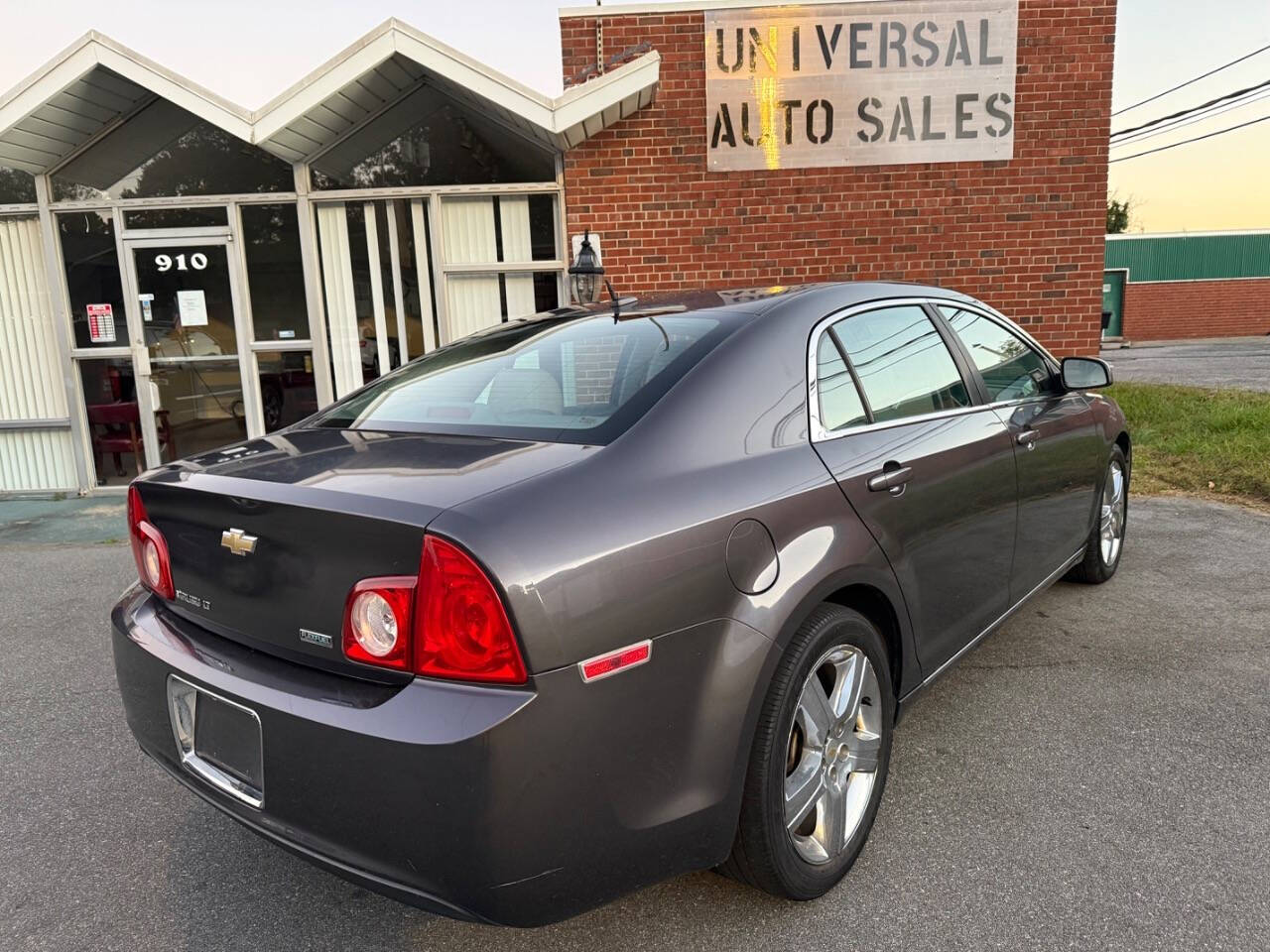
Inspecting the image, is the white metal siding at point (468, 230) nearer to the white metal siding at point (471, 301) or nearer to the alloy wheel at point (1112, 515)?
the white metal siding at point (471, 301)

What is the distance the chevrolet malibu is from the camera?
1.65 meters

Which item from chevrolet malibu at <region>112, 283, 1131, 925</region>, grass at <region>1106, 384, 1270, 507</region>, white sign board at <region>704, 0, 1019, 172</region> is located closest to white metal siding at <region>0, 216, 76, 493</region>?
white sign board at <region>704, 0, 1019, 172</region>

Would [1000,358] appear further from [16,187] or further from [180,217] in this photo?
[16,187]

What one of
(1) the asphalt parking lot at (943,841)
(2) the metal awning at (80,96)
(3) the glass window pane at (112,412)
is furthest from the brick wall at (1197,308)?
(3) the glass window pane at (112,412)

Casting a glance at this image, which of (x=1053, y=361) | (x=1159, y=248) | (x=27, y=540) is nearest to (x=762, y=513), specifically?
(x=1053, y=361)

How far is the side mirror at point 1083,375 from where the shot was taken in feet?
12.3

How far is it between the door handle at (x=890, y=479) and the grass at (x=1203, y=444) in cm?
525

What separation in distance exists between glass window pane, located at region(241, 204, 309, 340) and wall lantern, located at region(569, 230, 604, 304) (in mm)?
2718

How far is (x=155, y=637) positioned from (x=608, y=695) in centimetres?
126

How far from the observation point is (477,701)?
162 cm

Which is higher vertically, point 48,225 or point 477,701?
Result: point 48,225

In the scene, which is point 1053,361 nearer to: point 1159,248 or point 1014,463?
point 1014,463

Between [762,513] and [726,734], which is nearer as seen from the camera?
[726,734]

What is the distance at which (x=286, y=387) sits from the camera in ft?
27.8
